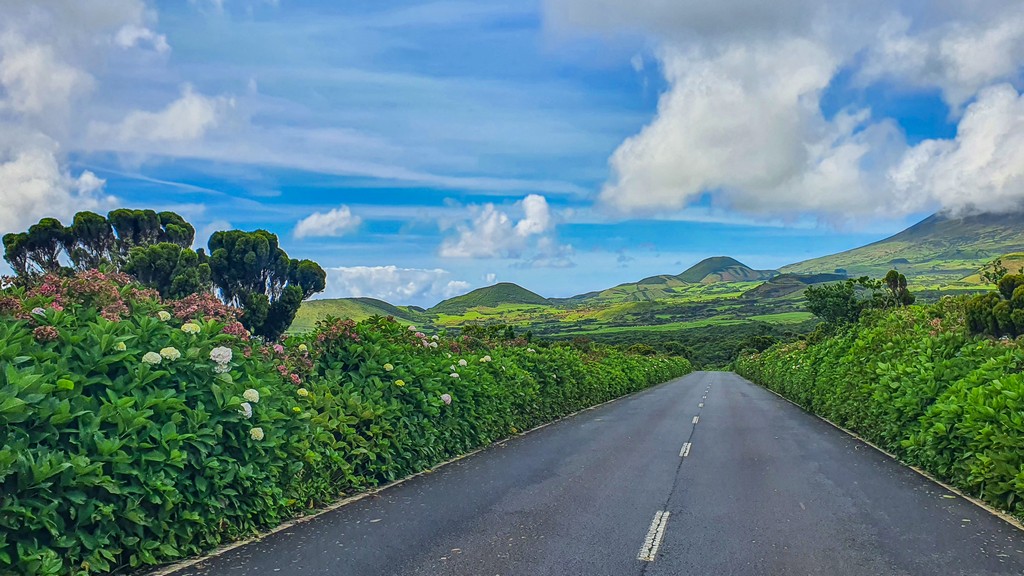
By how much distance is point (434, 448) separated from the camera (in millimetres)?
10945

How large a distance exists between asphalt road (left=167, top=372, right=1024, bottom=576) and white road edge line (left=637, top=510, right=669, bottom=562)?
2 cm

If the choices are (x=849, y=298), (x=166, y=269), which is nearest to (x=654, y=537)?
(x=849, y=298)

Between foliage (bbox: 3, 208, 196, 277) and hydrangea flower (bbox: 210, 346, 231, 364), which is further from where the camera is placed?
foliage (bbox: 3, 208, 196, 277)

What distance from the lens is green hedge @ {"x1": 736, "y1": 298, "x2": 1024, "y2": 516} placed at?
813cm

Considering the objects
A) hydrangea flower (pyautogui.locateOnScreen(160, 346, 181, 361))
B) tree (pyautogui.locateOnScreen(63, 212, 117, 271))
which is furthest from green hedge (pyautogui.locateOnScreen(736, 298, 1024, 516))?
tree (pyautogui.locateOnScreen(63, 212, 117, 271))

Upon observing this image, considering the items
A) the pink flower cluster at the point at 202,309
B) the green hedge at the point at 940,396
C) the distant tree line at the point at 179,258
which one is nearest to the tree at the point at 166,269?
the distant tree line at the point at 179,258

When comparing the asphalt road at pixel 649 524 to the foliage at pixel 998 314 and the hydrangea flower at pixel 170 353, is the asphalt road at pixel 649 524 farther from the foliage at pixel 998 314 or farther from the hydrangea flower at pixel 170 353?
the foliage at pixel 998 314

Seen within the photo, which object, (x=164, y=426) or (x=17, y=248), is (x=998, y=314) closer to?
(x=164, y=426)

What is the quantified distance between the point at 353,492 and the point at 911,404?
9243 mm

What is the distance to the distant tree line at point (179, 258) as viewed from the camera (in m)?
45.7

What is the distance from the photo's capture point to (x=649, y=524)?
296 inches

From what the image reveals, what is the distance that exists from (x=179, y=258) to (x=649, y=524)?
4693 cm

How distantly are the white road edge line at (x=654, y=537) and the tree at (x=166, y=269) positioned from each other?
137 feet

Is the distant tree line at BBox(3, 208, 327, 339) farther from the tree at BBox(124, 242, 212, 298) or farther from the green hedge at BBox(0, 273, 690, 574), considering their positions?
the green hedge at BBox(0, 273, 690, 574)
